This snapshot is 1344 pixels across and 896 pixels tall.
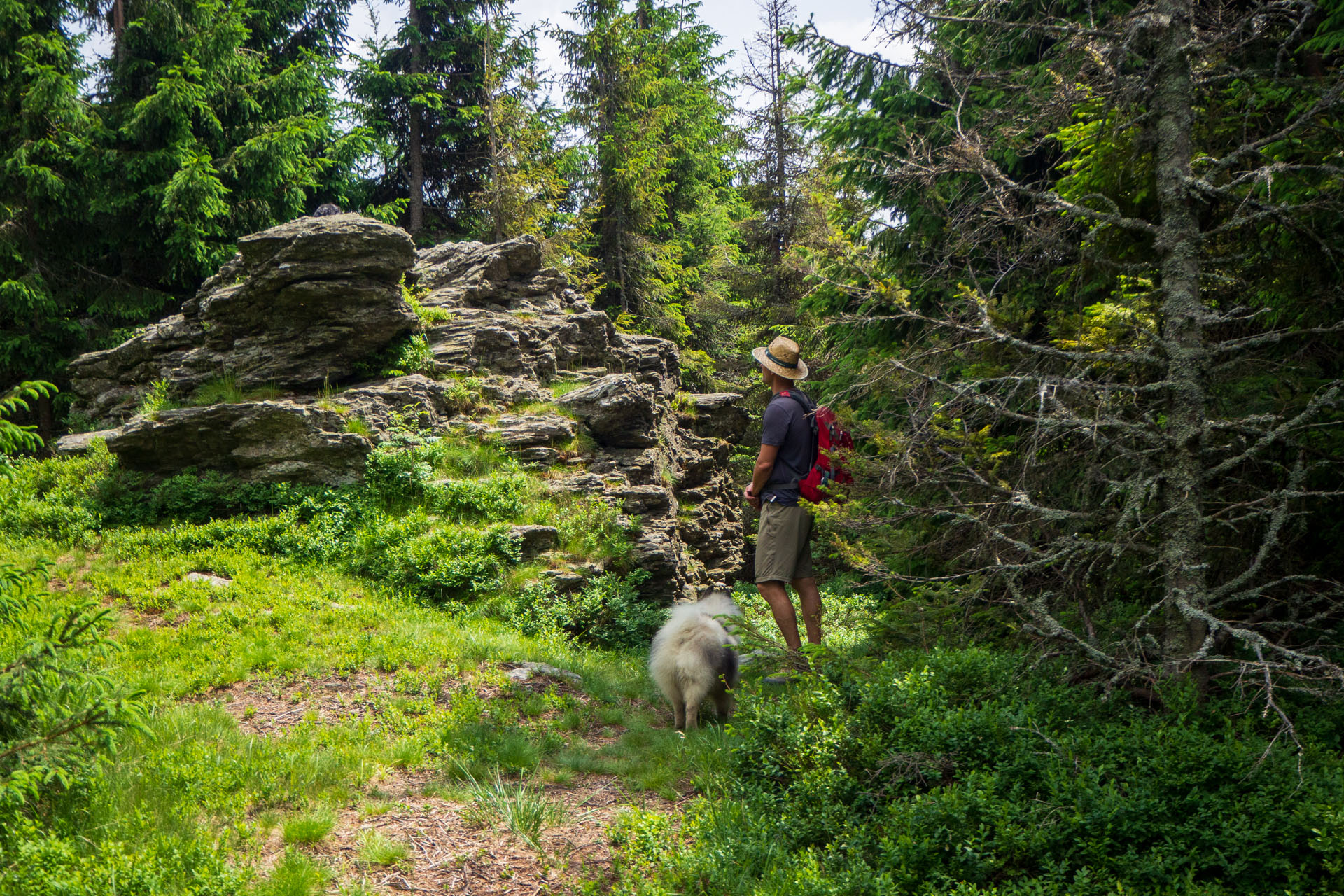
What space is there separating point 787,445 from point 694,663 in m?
1.86

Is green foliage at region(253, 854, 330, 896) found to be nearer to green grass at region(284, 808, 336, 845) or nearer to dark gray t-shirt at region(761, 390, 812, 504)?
green grass at region(284, 808, 336, 845)

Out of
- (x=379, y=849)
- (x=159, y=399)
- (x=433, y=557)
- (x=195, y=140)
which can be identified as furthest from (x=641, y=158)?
(x=379, y=849)

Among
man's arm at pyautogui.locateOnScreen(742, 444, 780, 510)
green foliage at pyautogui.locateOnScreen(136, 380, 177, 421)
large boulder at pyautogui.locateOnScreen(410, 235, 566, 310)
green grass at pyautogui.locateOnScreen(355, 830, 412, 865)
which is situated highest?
large boulder at pyautogui.locateOnScreen(410, 235, 566, 310)

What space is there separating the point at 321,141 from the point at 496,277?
1022 centimetres

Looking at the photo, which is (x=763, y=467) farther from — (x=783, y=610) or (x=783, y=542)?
(x=783, y=610)

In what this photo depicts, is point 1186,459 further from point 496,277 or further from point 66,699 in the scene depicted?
point 496,277

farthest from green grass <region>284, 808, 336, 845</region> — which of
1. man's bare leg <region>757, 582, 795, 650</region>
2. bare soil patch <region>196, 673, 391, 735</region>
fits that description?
man's bare leg <region>757, 582, 795, 650</region>

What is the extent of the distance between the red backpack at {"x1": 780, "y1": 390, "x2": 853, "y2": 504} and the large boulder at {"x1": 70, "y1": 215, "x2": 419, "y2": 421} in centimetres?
771

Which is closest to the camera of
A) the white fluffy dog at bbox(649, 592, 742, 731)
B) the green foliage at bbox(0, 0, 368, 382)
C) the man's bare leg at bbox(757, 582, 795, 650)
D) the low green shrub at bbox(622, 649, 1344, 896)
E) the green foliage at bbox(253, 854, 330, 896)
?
the low green shrub at bbox(622, 649, 1344, 896)

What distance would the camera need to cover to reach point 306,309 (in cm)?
1123

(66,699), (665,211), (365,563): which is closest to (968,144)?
(66,699)

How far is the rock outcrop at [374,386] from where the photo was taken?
9.99 metres

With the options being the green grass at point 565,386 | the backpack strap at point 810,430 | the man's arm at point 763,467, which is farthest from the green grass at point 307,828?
the green grass at point 565,386

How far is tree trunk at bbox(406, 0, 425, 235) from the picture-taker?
76.3 feet
